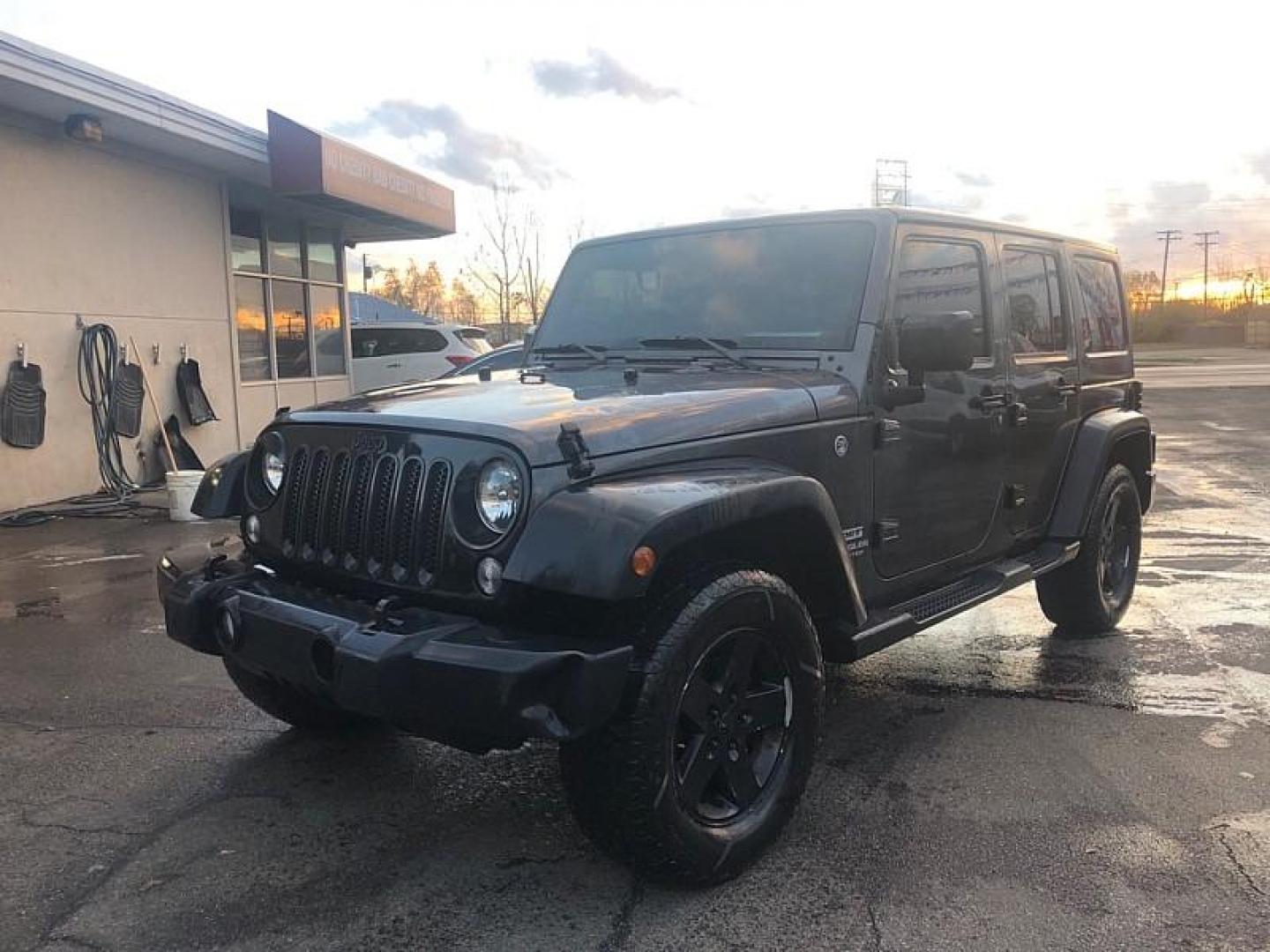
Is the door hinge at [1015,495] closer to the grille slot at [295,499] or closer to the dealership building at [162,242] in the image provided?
the grille slot at [295,499]

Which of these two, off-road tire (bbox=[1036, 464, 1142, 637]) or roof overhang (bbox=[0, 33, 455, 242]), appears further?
roof overhang (bbox=[0, 33, 455, 242])

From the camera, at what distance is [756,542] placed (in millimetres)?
3213

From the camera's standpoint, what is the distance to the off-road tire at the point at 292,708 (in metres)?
3.89

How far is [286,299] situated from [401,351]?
3903mm

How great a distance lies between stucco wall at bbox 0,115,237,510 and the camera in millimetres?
9562

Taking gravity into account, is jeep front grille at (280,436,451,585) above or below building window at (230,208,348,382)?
below

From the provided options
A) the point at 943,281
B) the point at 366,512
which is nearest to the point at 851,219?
the point at 943,281

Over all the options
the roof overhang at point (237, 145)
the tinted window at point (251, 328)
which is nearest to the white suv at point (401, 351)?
the roof overhang at point (237, 145)

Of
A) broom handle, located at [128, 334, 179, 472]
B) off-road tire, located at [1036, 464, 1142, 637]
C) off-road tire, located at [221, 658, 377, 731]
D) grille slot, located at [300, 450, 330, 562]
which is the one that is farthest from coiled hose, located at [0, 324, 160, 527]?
off-road tire, located at [1036, 464, 1142, 637]

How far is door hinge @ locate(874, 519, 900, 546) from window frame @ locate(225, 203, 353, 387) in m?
10.5

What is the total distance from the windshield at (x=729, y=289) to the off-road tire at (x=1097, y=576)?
2.05 meters

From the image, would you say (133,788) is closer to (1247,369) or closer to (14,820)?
(14,820)

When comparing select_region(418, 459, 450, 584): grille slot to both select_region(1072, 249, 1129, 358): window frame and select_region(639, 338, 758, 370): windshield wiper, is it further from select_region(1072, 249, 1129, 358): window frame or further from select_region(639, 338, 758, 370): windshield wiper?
select_region(1072, 249, 1129, 358): window frame

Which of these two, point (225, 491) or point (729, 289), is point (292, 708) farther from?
point (729, 289)
